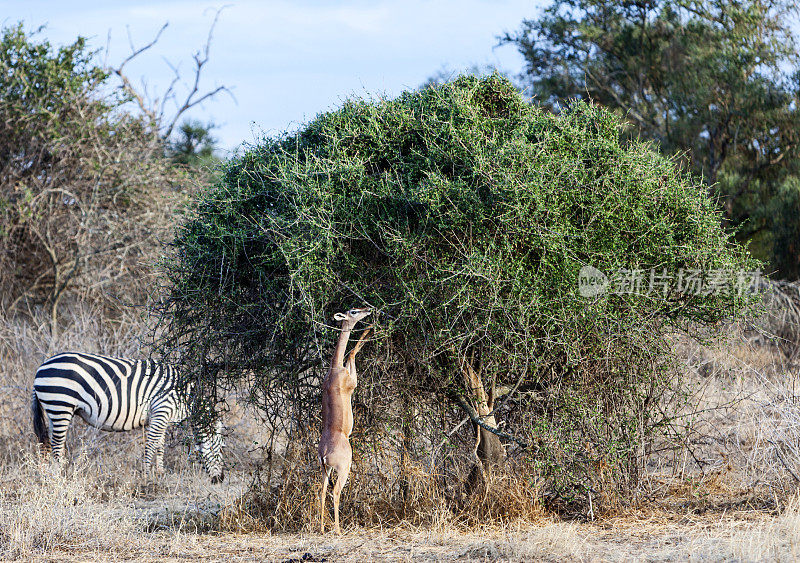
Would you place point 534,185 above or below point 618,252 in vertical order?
above

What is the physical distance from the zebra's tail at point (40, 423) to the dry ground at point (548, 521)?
1.51ft

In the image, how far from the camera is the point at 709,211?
24.0 ft

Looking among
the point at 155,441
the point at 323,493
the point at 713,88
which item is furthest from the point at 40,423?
the point at 713,88

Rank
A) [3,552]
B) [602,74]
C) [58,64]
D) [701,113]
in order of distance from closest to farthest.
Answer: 1. [3,552]
2. [58,64]
3. [701,113]
4. [602,74]

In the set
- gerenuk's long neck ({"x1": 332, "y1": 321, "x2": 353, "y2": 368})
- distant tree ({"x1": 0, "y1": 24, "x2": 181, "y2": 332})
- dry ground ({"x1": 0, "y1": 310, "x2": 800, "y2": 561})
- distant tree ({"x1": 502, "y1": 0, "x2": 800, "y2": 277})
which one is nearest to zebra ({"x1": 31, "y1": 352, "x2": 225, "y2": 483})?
dry ground ({"x1": 0, "y1": 310, "x2": 800, "y2": 561})

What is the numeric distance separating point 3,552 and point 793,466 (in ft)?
22.2

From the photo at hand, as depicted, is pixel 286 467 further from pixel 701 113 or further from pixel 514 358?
pixel 701 113

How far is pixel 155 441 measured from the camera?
10.6 metres

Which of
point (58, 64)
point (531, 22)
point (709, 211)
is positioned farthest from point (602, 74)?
point (709, 211)

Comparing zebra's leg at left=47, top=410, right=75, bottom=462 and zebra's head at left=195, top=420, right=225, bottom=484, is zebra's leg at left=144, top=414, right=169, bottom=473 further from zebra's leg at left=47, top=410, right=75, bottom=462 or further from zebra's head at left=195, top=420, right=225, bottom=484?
zebra's leg at left=47, top=410, right=75, bottom=462

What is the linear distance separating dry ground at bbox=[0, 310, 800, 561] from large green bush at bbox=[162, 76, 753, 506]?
0.66 meters

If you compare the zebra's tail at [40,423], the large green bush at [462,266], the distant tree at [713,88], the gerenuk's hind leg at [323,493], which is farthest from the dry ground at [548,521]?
the distant tree at [713,88]

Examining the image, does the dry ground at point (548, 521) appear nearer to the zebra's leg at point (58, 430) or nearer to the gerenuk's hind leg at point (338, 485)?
the gerenuk's hind leg at point (338, 485)

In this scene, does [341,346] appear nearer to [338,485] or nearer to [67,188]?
[338,485]
